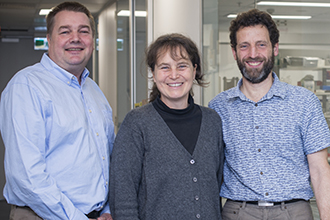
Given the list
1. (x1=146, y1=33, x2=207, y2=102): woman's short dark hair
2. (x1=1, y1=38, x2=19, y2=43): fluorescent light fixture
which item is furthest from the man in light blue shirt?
(x1=1, y1=38, x2=19, y2=43): fluorescent light fixture

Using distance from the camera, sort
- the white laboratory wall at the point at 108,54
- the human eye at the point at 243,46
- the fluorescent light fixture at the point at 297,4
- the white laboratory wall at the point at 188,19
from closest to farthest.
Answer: the human eye at the point at 243,46, the fluorescent light fixture at the point at 297,4, the white laboratory wall at the point at 188,19, the white laboratory wall at the point at 108,54

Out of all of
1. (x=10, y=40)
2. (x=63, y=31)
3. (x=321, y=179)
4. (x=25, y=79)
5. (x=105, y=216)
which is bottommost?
(x=105, y=216)

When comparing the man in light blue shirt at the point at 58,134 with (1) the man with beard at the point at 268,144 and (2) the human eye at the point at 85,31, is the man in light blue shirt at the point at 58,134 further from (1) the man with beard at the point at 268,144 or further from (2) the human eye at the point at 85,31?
(1) the man with beard at the point at 268,144

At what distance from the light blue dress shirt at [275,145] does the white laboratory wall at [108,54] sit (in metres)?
4.68

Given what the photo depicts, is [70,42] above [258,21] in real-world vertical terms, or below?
below

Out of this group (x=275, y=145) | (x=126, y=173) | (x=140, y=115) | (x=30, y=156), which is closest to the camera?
(x=30, y=156)

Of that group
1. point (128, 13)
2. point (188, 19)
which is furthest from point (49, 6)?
point (188, 19)

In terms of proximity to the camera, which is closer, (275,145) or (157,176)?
(157,176)

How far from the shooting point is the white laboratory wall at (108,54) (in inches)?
268

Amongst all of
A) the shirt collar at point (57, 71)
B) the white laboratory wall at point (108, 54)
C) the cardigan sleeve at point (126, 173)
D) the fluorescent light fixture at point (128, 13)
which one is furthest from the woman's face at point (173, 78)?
the white laboratory wall at point (108, 54)

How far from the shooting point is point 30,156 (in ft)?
5.94

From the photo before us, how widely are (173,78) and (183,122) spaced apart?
232mm

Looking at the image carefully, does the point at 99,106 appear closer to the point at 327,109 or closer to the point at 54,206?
the point at 54,206

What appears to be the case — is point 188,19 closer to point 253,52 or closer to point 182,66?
point 253,52
